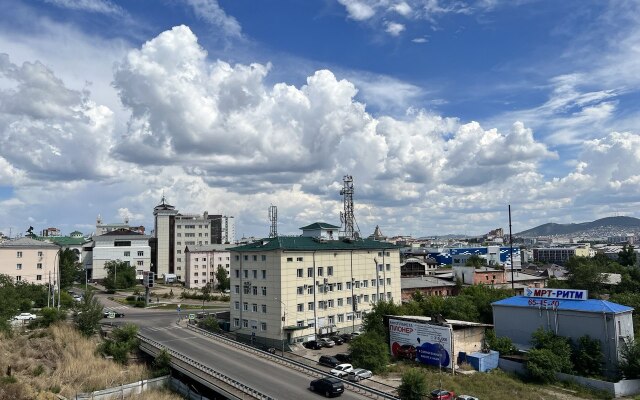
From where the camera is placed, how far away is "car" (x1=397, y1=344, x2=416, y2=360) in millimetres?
55156

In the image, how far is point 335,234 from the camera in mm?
78938

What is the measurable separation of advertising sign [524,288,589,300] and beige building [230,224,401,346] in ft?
88.6

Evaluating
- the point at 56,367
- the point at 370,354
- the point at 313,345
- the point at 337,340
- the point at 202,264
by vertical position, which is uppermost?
the point at 202,264

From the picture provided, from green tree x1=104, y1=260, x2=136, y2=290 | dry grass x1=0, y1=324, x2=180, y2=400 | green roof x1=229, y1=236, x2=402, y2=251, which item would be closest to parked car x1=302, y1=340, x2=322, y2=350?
green roof x1=229, y1=236, x2=402, y2=251

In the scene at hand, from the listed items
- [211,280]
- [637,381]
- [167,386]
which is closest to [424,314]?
[637,381]

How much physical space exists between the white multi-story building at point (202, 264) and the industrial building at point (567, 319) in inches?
4087

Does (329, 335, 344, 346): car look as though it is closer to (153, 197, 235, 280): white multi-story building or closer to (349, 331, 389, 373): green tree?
(349, 331, 389, 373): green tree

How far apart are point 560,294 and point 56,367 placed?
Result: 6027cm

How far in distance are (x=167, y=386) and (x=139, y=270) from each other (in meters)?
115

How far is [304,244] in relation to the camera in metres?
70.3

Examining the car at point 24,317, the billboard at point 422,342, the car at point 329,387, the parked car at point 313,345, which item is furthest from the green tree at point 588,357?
the car at point 24,317

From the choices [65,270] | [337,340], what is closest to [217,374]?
[337,340]

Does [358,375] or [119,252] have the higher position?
[119,252]

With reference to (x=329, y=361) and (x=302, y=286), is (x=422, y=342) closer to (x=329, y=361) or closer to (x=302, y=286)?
(x=329, y=361)
